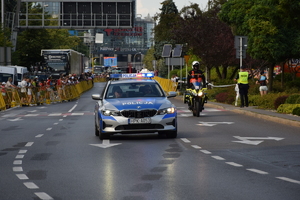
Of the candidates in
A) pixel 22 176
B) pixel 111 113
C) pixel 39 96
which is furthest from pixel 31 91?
pixel 22 176

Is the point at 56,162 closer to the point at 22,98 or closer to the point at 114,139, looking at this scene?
the point at 114,139

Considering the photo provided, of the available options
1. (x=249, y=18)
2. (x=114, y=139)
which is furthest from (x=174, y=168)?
(x=249, y=18)

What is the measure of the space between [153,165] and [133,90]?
655cm

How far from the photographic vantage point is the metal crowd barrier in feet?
135

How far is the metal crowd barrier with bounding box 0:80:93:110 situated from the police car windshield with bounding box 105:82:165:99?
20.6 m

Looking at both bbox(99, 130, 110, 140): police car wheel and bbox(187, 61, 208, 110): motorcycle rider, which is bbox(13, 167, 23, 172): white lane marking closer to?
bbox(99, 130, 110, 140): police car wheel

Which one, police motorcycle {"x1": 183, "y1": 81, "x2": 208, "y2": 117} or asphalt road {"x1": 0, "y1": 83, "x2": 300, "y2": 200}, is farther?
police motorcycle {"x1": 183, "y1": 81, "x2": 208, "y2": 117}

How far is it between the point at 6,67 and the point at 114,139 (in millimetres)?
37638

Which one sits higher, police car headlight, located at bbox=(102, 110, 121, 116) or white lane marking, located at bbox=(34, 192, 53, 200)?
police car headlight, located at bbox=(102, 110, 121, 116)

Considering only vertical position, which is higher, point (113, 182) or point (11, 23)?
point (11, 23)

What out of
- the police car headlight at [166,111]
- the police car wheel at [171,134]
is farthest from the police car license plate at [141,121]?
the police car wheel at [171,134]

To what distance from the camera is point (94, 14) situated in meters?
73.6

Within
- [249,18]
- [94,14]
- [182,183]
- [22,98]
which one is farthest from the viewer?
[94,14]

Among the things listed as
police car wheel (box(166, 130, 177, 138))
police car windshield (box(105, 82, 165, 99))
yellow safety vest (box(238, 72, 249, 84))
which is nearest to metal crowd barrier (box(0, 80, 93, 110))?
yellow safety vest (box(238, 72, 249, 84))
